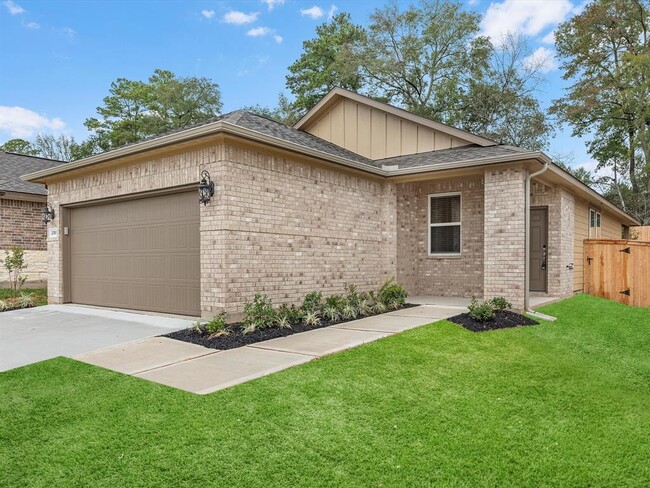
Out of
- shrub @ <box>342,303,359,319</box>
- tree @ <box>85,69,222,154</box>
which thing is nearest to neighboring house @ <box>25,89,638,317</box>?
shrub @ <box>342,303,359,319</box>

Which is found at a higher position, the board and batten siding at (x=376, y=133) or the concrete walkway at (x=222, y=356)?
the board and batten siding at (x=376, y=133)

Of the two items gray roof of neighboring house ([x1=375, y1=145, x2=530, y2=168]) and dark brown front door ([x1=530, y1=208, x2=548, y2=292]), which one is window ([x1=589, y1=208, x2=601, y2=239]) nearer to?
dark brown front door ([x1=530, y1=208, x2=548, y2=292])

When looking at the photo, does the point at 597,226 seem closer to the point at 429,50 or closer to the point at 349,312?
the point at 349,312

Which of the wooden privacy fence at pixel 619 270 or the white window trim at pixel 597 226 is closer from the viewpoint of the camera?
the wooden privacy fence at pixel 619 270

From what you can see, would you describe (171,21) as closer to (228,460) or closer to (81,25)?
(81,25)

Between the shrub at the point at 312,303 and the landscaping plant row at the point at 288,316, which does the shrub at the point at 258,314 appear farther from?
the shrub at the point at 312,303

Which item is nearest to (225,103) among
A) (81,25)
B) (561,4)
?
(81,25)

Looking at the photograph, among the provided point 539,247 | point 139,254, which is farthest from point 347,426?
point 539,247

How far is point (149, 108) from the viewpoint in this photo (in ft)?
106

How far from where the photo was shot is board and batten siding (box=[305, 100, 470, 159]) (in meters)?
11.9

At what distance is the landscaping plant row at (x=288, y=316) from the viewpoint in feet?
21.4

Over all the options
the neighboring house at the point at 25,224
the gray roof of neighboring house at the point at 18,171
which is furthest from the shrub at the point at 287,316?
the neighboring house at the point at 25,224

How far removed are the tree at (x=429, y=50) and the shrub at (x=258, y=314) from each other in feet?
70.1

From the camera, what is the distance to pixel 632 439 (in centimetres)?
354
